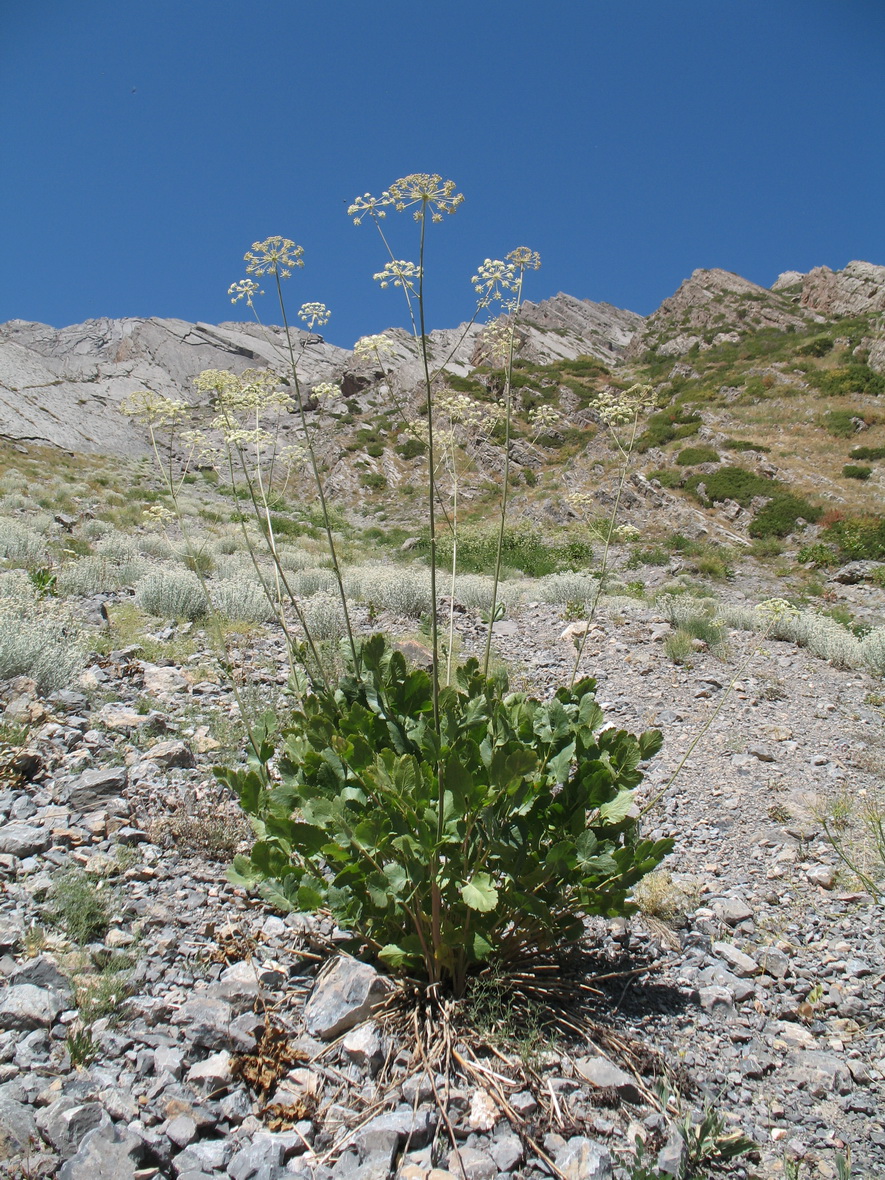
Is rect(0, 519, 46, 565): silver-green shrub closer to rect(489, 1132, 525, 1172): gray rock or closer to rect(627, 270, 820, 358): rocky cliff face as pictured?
rect(489, 1132, 525, 1172): gray rock

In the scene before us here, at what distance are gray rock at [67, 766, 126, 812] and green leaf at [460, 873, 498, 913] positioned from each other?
225cm

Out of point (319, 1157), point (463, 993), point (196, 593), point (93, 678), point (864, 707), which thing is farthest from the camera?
point (196, 593)

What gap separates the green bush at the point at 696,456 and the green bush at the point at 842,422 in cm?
424

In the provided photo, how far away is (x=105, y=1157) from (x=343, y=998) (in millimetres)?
789

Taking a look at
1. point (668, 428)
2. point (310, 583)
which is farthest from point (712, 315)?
point (310, 583)

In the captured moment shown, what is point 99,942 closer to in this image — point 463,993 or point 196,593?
point 463,993

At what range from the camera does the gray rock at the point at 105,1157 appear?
1.55 meters

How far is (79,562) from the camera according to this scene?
27.9 feet

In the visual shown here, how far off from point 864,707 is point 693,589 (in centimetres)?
609

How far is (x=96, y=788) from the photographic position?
334cm

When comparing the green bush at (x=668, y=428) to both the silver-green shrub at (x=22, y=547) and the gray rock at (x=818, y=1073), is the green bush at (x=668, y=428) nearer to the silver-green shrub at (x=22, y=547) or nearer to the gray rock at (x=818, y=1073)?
the silver-green shrub at (x=22, y=547)

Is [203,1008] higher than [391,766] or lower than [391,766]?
lower

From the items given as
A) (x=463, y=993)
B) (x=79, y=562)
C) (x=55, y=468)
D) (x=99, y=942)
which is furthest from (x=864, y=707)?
(x=55, y=468)

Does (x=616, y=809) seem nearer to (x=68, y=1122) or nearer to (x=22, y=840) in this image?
(x=68, y=1122)
